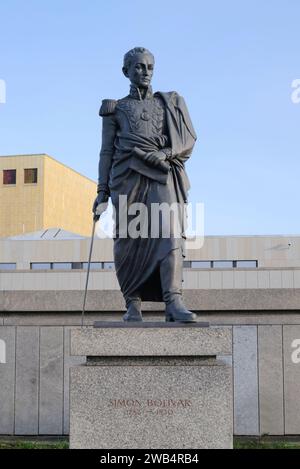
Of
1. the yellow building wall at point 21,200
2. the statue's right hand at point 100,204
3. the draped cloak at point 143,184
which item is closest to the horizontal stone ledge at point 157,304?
the statue's right hand at point 100,204

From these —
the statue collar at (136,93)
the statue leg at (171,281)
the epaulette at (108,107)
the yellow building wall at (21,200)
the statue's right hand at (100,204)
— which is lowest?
the statue leg at (171,281)

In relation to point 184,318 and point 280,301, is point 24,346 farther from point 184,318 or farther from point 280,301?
point 184,318

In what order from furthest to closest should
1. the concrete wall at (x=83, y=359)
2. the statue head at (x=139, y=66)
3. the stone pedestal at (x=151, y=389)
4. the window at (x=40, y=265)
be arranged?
the window at (x=40, y=265)
the concrete wall at (x=83, y=359)
the statue head at (x=139, y=66)
the stone pedestal at (x=151, y=389)

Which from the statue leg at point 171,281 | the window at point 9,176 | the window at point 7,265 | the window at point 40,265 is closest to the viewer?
the statue leg at point 171,281

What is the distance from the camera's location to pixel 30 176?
55.8m

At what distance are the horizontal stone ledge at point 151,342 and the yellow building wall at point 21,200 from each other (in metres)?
48.3

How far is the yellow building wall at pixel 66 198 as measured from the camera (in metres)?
56.5

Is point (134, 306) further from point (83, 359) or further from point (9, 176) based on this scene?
point (9, 176)

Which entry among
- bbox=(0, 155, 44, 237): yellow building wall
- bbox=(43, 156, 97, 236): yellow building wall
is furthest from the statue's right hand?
bbox=(43, 156, 97, 236): yellow building wall

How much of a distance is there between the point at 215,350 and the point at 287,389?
4.47 metres

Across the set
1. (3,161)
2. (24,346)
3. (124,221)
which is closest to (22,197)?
(3,161)

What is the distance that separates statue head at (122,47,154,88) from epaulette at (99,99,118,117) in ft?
1.02

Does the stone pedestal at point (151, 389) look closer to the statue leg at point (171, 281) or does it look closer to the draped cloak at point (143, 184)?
the statue leg at point (171, 281)
